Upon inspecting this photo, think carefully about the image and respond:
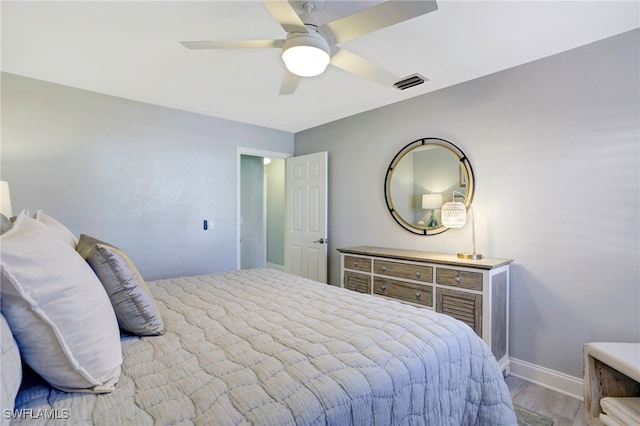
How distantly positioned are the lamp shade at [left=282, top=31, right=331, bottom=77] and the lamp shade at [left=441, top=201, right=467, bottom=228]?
1.68 metres

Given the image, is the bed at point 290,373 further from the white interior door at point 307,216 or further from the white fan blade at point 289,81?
the white interior door at point 307,216

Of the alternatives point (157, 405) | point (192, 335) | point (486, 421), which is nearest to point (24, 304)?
point (157, 405)

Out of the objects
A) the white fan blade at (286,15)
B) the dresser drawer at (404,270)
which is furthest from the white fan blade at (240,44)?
the dresser drawer at (404,270)

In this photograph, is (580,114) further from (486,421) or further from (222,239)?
(222,239)

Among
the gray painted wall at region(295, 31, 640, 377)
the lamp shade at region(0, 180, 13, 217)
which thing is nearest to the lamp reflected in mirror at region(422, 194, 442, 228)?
the gray painted wall at region(295, 31, 640, 377)

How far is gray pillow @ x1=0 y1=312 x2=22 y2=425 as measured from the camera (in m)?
0.68

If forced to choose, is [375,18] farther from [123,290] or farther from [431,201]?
[431,201]

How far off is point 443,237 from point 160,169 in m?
3.04

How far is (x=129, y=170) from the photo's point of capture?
3150 mm

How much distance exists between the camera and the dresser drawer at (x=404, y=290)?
258 centimetres

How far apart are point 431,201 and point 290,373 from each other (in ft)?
8.09

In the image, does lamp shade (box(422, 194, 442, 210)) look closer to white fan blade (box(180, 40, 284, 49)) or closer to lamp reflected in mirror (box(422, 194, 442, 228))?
lamp reflected in mirror (box(422, 194, 442, 228))

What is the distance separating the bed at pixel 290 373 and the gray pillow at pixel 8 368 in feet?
0.21

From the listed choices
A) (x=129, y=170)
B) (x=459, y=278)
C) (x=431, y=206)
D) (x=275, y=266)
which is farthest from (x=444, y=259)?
(x=275, y=266)
